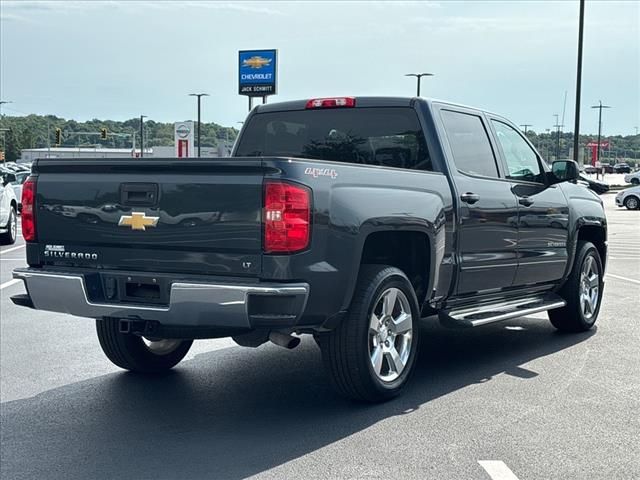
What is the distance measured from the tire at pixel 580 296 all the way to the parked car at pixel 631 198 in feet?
100

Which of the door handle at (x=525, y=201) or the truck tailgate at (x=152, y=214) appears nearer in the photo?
the truck tailgate at (x=152, y=214)

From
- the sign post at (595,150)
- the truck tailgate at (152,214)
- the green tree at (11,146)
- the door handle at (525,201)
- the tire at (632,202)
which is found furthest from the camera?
the green tree at (11,146)

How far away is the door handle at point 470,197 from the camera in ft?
20.9

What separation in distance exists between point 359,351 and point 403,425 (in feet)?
1.69

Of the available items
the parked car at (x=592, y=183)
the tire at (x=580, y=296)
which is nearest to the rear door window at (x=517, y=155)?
the parked car at (x=592, y=183)

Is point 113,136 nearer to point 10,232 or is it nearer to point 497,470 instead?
point 10,232

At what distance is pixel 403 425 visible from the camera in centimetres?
520

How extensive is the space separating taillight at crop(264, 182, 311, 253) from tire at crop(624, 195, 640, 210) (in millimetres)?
35309

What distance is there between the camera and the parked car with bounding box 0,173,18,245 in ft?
58.3

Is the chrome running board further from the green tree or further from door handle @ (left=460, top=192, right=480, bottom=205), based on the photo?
the green tree

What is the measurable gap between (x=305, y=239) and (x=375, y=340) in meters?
1.09

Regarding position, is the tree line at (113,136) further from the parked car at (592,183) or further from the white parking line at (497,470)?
the white parking line at (497,470)

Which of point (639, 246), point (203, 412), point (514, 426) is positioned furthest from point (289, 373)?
point (639, 246)

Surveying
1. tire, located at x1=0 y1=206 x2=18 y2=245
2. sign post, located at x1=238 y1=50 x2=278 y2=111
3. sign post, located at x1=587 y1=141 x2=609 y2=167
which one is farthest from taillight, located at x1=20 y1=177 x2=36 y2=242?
sign post, located at x1=587 y1=141 x2=609 y2=167
